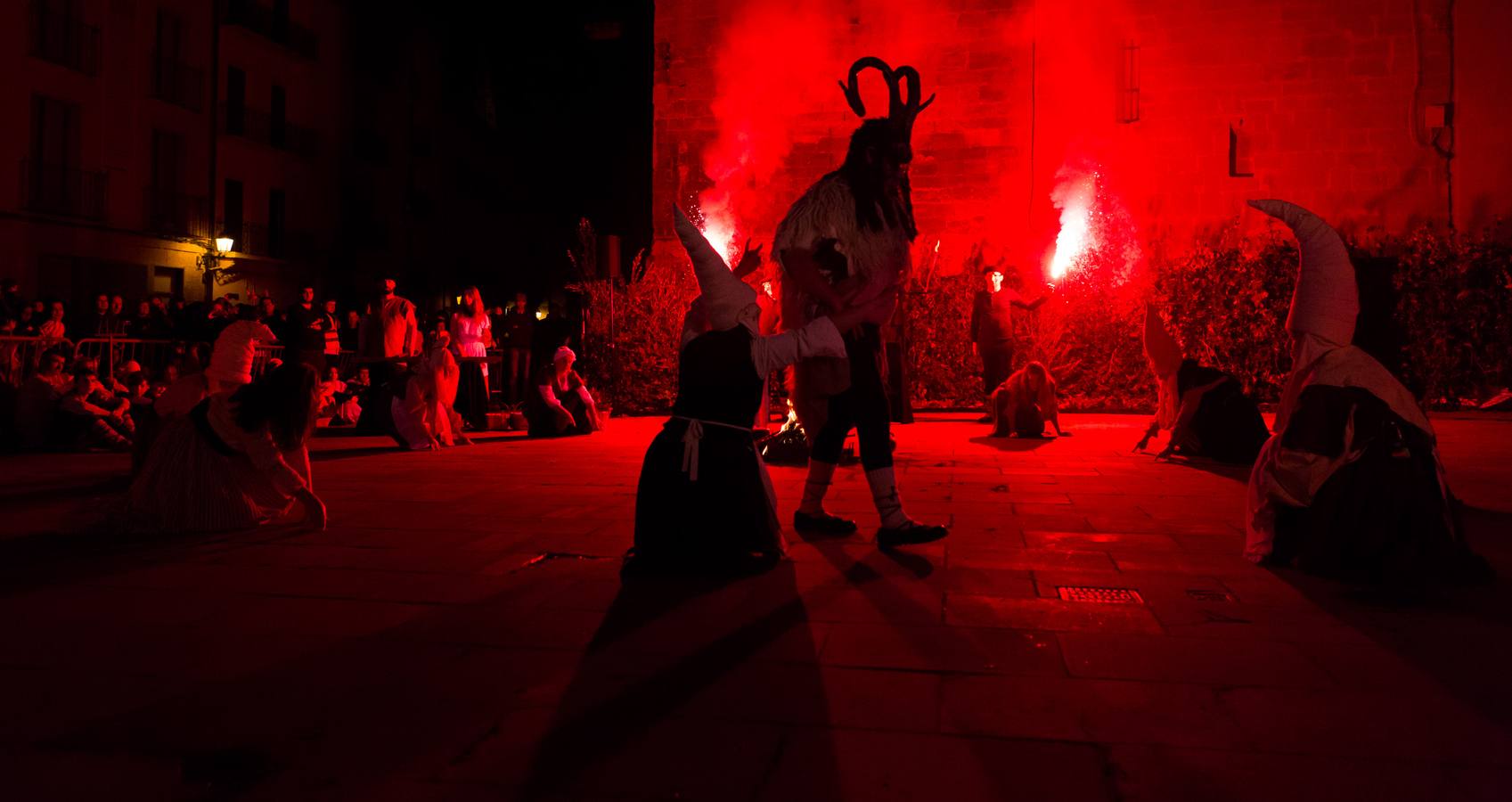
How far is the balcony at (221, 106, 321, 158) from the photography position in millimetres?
28266

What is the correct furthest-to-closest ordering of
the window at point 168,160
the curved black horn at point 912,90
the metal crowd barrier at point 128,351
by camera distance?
1. the window at point 168,160
2. the metal crowd barrier at point 128,351
3. the curved black horn at point 912,90

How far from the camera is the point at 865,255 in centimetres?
491

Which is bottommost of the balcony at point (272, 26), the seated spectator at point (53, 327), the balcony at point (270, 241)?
the seated spectator at point (53, 327)

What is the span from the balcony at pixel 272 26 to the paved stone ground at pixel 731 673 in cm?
2693

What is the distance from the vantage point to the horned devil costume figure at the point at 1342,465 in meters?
3.93

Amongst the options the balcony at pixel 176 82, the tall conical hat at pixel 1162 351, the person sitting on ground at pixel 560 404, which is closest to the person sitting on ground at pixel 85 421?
the person sitting on ground at pixel 560 404

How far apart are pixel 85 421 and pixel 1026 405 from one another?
862 centimetres

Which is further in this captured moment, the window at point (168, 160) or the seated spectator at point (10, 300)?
the window at point (168, 160)

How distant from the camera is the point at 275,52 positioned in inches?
1168

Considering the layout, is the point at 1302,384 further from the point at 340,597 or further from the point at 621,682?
the point at 340,597

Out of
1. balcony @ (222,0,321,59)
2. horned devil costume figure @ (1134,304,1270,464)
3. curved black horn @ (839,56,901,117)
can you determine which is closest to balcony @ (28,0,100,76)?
balcony @ (222,0,321,59)

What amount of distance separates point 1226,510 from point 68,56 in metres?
24.9

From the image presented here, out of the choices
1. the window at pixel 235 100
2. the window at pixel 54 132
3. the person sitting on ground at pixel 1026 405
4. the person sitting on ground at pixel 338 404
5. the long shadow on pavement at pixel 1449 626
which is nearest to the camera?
the long shadow on pavement at pixel 1449 626

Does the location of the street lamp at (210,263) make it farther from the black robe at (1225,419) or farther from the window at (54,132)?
the black robe at (1225,419)
